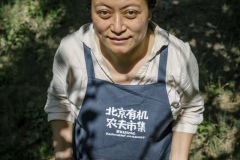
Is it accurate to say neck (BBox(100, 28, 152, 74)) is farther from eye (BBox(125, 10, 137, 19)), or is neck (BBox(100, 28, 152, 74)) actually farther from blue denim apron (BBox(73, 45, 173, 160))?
eye (BBox(125, 10, 137, 19))

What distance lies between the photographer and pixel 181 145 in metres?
2.75

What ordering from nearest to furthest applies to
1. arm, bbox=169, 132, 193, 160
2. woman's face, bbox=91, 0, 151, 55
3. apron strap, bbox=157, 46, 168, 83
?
woman's face, bbox=91, 0, 151, 55, apron strap, bbox=157, 46, 168, 83, arm, bbox=169, 132, 193, 160

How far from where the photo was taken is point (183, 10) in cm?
521

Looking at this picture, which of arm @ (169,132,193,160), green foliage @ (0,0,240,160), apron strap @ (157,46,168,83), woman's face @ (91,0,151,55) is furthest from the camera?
green foliage @ (0,0,240,160)

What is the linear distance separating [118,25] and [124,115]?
594mm

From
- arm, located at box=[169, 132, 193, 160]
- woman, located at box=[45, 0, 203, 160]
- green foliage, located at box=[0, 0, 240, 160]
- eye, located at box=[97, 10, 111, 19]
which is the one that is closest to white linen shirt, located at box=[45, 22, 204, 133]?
woman, located at box=[45, 0, 203, 160]

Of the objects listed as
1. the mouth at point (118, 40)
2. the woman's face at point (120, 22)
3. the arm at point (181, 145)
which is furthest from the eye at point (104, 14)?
the arm at point (181, 145)

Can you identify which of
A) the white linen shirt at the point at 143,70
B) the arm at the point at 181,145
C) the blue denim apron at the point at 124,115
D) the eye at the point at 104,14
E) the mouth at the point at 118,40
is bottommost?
the arm at the point at 181,145

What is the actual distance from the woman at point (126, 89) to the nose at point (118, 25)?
0.28 feet

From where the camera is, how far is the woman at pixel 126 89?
246cm

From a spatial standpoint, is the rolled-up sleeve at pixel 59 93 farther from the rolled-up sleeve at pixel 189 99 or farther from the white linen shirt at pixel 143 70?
the rolled-up sleeve at pixel 189 99

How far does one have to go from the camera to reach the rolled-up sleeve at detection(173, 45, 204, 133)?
2.47 meters

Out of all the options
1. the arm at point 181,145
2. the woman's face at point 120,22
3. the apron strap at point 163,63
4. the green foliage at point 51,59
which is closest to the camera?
the woman's face at point 120,22

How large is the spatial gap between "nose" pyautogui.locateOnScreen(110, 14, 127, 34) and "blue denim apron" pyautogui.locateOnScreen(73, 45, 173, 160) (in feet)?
1.06
